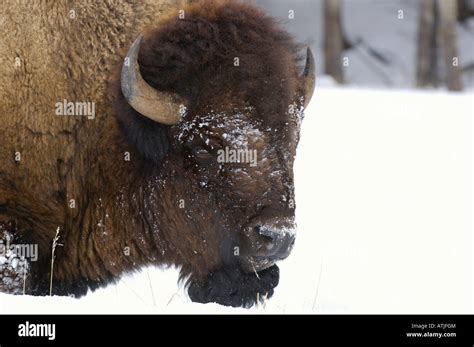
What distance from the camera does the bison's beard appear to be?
4773 mm

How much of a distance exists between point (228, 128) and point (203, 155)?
8.4 inches

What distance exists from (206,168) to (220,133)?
22 cm

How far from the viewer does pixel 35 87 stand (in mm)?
5039

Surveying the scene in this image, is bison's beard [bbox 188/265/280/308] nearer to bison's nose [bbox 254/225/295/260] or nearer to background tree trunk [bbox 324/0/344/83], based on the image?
bison's nose [bbox 254/225/295/260]

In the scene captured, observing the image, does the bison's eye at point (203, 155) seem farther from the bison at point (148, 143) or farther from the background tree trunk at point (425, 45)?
the background tree trunk at point (425, 45)

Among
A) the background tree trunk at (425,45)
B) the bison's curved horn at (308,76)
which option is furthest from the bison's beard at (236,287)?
the background tree trunk at (425,45)

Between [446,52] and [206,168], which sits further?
[446,52]

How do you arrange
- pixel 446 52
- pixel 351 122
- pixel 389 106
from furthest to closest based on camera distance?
pixel 446 52, pixel 389 106, pixel 351 122

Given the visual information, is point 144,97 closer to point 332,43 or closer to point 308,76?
point 308,76

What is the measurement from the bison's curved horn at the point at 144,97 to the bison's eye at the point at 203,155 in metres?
0.19

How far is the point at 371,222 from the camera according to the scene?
7.75m
